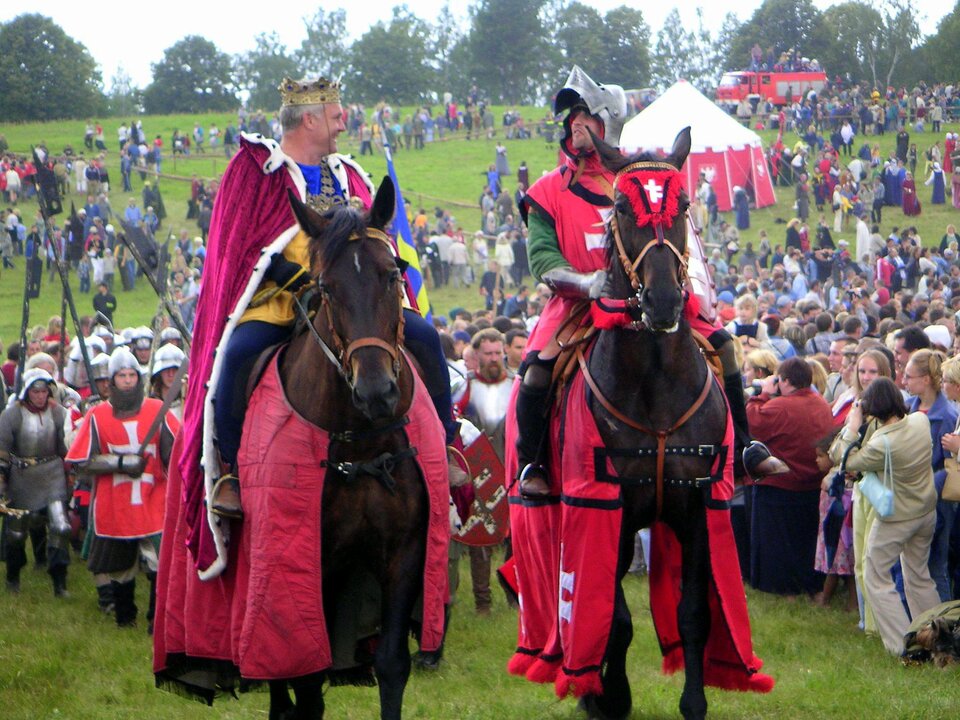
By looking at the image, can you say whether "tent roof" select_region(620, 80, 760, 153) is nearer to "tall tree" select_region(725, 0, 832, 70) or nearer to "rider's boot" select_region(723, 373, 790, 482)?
"rider's boot" select_region(723, 373, 790, 482)

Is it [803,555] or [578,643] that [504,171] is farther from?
[578,643]

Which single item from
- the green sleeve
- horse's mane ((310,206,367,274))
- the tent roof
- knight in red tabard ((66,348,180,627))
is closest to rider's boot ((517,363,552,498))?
the green sleeve

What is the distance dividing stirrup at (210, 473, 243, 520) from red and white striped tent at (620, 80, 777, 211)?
25.4 meters

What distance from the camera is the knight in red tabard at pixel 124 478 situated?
10.9 m

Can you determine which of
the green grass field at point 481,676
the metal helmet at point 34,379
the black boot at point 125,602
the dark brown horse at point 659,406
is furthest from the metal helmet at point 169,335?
the dark brown horse at point 659,406

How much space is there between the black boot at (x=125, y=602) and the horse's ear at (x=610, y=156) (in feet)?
20.5

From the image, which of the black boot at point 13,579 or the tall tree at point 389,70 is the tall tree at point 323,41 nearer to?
the tall tree at point 389,70

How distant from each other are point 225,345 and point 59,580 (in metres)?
6.67

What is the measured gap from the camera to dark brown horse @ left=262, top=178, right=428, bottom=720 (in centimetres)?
552

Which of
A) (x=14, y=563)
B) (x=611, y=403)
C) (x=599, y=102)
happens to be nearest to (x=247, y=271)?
(x=611, y=403)

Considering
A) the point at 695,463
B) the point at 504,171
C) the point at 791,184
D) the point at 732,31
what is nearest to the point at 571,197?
the point at 695,463

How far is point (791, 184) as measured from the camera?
48312 mm

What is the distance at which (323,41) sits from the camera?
11038 centimetres

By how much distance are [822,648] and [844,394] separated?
8.38 feet
